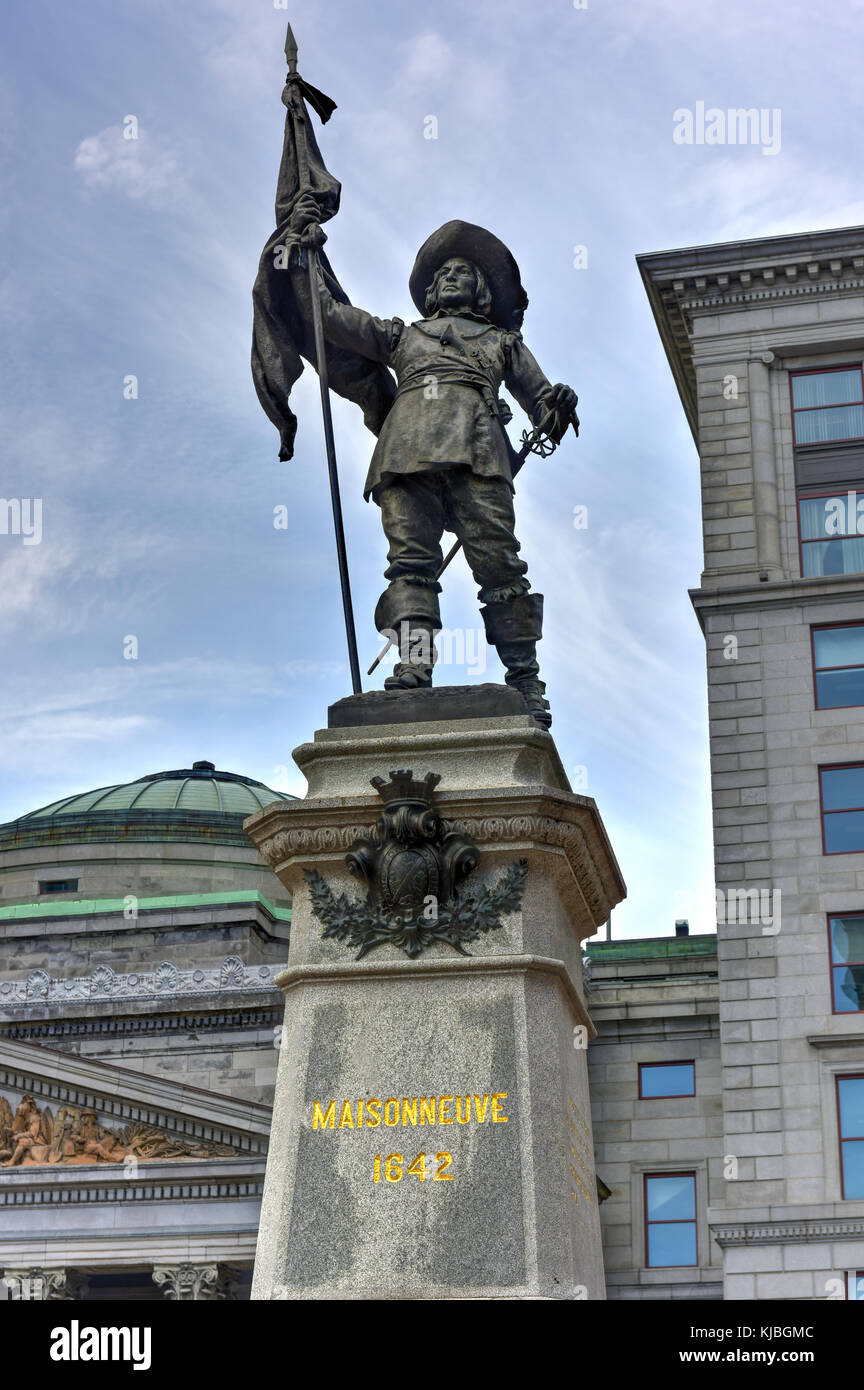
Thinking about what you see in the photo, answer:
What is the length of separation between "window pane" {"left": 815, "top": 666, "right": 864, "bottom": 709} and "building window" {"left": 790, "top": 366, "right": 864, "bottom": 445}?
5.87 meters

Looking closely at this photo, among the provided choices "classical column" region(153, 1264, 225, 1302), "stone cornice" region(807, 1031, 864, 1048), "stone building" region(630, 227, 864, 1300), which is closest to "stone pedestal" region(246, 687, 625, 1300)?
"stone building" region(630, 227, 864, 1300)

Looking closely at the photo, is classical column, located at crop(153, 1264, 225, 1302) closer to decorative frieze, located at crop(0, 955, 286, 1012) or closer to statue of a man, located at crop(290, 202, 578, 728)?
decorative frieze, located at crop(0, 955, 286, 1012)

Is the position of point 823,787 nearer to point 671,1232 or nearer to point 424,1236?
point 671,1232

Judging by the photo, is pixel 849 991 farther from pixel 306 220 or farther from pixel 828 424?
pixel 306 220

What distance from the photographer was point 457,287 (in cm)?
1339

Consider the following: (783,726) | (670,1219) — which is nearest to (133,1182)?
(670,1219)

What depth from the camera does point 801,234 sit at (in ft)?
155

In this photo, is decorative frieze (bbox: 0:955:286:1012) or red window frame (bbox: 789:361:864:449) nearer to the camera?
red window frame (bbox: 789:361:864:449)

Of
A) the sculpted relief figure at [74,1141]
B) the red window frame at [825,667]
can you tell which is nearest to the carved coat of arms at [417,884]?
the red window frame at [825,667]

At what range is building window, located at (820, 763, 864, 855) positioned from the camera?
41562 mm

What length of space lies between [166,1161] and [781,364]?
978 inches

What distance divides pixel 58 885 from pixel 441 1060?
6768 centimetres
